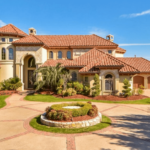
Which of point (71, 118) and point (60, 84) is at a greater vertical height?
point (60, 84)

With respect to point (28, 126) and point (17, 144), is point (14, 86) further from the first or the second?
point (17, 144)

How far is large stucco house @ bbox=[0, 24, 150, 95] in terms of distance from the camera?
2023cm

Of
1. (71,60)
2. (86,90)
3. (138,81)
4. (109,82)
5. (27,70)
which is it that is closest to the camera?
(86,90)

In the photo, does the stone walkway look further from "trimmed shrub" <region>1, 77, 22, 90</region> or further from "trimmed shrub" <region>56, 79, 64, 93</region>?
"trimmed shrub" <region>1, 77, 22, 90</region>

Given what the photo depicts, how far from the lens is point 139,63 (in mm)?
29766

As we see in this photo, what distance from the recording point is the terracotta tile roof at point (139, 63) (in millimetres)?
28027

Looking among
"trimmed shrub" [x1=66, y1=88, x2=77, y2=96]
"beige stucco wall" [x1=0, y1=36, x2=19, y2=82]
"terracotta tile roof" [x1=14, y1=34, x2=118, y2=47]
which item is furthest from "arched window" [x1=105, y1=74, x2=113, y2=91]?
"beige stucco wall" [x1=0, y1=36, x2=19, y2=82]

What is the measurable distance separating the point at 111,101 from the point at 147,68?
1557 cm

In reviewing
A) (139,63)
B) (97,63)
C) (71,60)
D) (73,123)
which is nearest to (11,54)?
(71,60)

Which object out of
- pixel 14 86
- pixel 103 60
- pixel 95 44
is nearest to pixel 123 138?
pixel 103 60

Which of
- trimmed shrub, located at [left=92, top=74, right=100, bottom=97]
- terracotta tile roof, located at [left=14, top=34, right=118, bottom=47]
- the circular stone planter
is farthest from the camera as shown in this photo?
terracotta tile roof, located at [left=14, top=34, right=118, bottom=47]

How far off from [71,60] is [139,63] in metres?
15.4

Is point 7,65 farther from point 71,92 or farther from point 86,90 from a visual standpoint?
point 86,90

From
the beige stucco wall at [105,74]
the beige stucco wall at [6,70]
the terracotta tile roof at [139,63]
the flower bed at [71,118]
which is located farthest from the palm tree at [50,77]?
the terracotta tile roof at [139,63]
